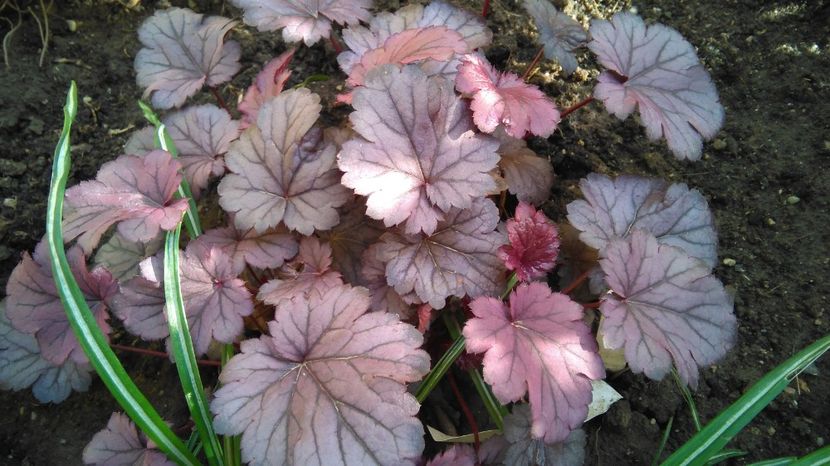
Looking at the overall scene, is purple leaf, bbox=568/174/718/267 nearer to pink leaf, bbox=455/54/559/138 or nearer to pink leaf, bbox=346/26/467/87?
pink leaf, bbox=455/54/559/138

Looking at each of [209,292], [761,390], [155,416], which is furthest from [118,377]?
[761,390]

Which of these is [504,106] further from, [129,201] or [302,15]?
[129,201]

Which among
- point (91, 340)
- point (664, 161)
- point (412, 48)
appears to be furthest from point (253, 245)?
point (664, 161)

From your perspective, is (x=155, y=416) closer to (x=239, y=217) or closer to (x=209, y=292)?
(x=209, y=292)

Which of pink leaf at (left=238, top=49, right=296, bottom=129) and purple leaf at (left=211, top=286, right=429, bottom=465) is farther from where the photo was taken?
pink leaf at (left=238, top=49, right=296, bottom=129)

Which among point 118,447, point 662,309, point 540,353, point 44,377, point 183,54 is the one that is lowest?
point 44,377

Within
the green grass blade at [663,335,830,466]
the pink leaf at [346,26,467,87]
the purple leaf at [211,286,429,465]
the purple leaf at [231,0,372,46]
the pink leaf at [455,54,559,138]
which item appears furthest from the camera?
the purple leaf at [231,0,372,46]

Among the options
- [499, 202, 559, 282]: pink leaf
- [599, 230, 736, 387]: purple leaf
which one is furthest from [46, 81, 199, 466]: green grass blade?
[599, 230, 736, 387]: purple leaf
